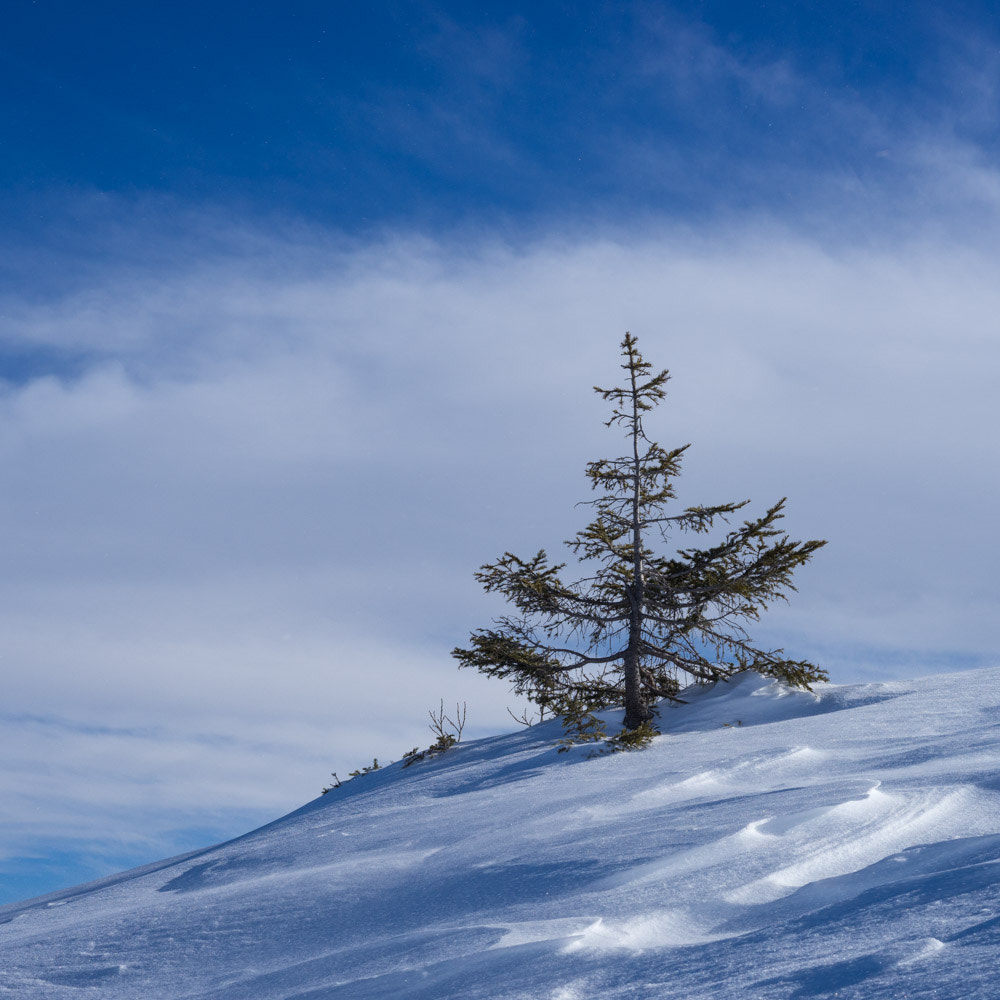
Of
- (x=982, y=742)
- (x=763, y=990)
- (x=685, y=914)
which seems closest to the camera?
(x=763, y=990)

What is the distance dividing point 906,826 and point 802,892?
112cm

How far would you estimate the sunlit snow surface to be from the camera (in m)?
3.59

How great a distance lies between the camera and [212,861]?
9.02m

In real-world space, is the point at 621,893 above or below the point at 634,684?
below

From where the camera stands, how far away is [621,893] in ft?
15.6

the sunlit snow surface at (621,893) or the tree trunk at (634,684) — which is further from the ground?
the tree trunk at (634,684)

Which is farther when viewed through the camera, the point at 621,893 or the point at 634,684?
the point at 634,684

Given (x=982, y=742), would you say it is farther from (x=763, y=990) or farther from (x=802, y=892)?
(x=763, y=990)

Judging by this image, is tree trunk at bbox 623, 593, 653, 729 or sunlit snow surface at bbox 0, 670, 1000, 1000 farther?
tree trunk at bbox 623, 593, 653, 729

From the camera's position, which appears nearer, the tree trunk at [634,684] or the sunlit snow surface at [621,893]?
the sunlit snow surface at [621,893]

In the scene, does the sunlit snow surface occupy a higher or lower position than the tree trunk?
lower

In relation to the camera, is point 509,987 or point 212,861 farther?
point 212,861

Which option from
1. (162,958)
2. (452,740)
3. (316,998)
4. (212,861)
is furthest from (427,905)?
(452,740)

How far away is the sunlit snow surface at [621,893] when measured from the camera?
3.59 meters
